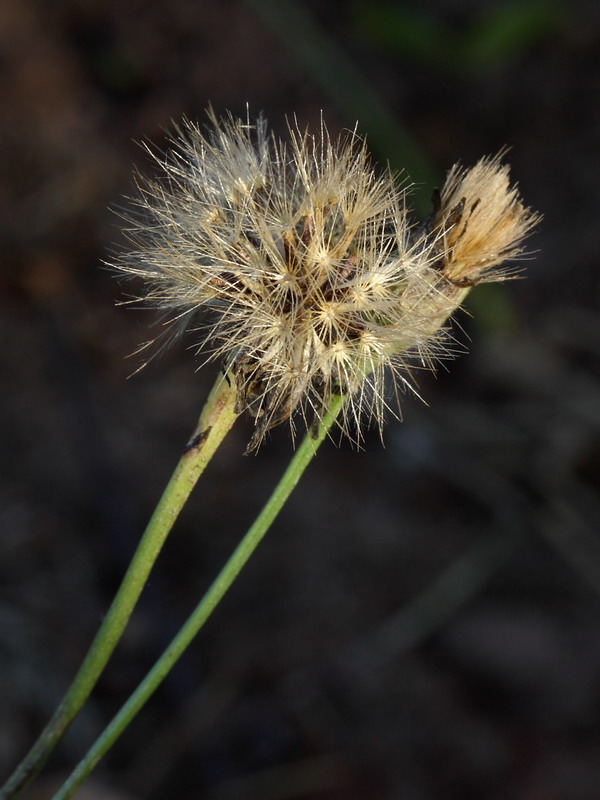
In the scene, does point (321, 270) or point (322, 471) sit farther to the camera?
point (322, 471)

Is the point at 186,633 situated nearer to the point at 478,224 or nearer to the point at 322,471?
the point at 478,224

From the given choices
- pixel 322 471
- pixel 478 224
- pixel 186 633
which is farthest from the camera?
pixel 322 471

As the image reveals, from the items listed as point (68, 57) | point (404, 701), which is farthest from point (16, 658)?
point (68, 57)

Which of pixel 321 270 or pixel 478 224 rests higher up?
pixel 478 224

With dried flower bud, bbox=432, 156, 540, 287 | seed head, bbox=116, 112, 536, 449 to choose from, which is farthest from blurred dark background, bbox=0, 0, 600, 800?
dried flower bud, bbox=432, 156, 540, 287

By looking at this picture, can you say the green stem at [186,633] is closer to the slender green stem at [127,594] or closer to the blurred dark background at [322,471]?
the slender green stem at [127,594]

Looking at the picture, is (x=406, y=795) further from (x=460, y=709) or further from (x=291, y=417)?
(x=291, y=417)

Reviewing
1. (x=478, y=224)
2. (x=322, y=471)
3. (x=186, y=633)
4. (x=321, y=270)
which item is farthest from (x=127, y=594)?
(x=322, y=471)
